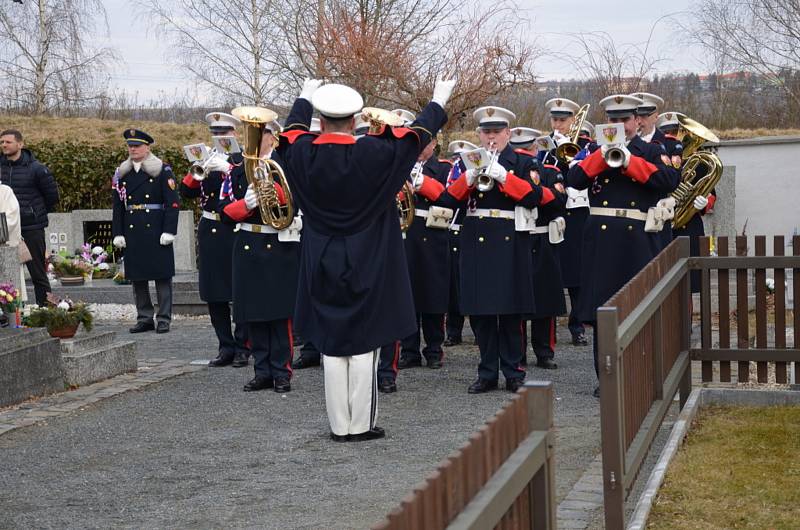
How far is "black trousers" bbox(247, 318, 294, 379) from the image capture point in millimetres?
9422

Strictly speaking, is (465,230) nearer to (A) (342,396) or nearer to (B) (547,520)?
(A) (342,396)

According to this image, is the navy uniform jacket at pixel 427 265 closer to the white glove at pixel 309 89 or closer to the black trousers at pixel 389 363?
the black trousers at pixel 389 363

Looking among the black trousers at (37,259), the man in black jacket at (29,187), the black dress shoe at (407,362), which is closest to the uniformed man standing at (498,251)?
the black dress shoe at (407,362)

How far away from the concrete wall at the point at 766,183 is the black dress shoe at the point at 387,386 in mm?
9511

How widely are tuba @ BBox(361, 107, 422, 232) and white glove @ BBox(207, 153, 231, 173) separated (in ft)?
4.42

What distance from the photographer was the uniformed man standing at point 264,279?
9266 mm

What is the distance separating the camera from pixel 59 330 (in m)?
9.97

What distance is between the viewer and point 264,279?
9.29 meters

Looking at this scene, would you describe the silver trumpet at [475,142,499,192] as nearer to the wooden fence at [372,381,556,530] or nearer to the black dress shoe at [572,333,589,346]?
the black dress shoe at [572,333,589,346]

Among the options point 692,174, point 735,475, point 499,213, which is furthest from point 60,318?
point 735,475

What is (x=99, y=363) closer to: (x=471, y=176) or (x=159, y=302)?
(x=471, y=176)

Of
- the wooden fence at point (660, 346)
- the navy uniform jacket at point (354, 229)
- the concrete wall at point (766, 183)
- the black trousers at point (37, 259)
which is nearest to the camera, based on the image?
the wooden fence at point (660, 346)

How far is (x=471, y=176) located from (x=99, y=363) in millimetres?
3461

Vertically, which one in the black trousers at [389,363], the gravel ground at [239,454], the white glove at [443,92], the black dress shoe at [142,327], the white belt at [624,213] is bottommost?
the gravel ground at [239,454]
